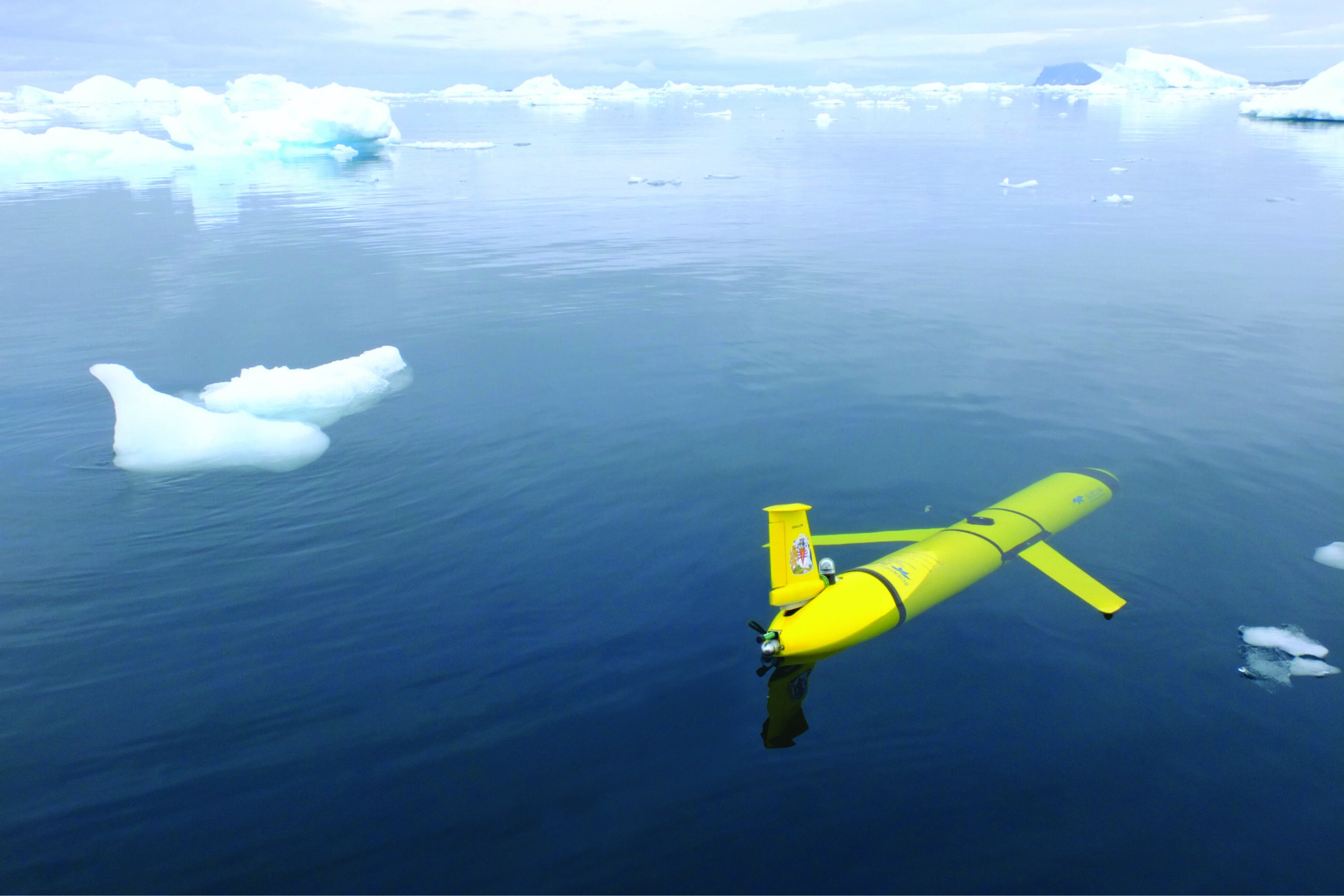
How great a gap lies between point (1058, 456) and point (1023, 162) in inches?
2186

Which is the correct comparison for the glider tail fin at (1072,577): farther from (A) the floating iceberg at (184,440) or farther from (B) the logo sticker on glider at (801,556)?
(A) the floating iceberg at (184,440)

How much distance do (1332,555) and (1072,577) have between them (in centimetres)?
406

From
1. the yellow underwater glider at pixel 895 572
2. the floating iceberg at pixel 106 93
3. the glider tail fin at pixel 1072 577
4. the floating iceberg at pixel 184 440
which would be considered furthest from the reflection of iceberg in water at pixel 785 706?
the floating iceberg at pixel 106 93

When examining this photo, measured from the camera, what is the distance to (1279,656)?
33.0ft

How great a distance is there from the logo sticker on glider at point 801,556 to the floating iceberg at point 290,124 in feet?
240

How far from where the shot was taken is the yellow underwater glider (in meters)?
10.1

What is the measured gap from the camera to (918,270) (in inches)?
1153

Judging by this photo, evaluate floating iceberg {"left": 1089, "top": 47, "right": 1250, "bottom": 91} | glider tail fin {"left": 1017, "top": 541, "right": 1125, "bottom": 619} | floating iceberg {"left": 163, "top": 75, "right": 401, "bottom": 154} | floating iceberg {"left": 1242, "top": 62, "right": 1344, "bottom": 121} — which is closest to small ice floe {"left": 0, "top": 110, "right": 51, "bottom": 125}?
floating iceberg {"left": 163, "top": 75, "right": 401, "bottom": 154}

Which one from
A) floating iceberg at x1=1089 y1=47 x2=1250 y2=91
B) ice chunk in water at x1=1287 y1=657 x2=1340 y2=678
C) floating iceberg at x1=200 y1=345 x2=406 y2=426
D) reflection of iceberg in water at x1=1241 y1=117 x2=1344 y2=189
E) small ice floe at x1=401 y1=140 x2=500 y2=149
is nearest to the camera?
ice chunk in water at x1=1287 y1=657 x2=1340 y2=678

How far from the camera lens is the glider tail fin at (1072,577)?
10.9 m

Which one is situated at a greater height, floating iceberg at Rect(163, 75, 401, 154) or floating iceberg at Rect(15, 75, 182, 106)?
floating iceberg at Rect(15, 75, 182, 106)

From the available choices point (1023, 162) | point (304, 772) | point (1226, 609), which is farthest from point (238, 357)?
point (1023, 162)

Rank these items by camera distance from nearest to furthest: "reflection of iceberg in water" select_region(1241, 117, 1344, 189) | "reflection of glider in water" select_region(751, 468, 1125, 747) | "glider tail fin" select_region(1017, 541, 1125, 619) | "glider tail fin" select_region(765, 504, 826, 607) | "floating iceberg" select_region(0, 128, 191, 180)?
"reflection of glider in water" select_region(751, 468, 1125, 747)
"glider tail fin" select_region(765, 504, 826, 607)
"glider tail fin" select_region(1017, 541, 1125, 619)
"reflection of iceberg in water" select_region(1241, 117, 1344, 189)
"floating iceberg" select_region(0, 128, 191, 180)

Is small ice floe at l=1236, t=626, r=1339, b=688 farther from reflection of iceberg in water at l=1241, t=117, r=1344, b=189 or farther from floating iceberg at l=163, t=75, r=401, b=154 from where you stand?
floating iceberg at l=163, t=75, r=401, b=154
